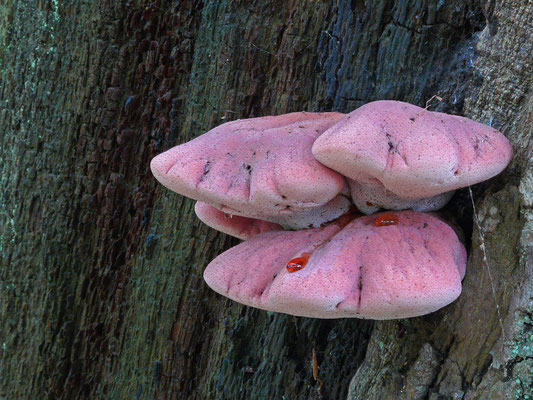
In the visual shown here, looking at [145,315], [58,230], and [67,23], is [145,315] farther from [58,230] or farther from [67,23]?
[67,23]

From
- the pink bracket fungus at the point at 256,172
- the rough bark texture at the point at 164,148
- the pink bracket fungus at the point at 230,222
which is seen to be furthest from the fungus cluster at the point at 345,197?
the rough bark texture at the point at 164,148

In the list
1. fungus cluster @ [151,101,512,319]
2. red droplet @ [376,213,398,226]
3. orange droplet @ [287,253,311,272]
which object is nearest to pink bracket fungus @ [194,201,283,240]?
fungus cluster @ [151,101,512,319]

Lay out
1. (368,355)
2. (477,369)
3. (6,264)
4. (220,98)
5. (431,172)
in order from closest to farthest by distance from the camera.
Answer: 1. (431,172)
2. (477,369)
3. (368,355)
4. (220,98)
5. (6,264)

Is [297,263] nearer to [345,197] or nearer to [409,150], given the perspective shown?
[345,197]

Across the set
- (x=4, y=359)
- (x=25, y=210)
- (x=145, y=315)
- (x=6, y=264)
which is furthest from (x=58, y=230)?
(x=4, y=359)

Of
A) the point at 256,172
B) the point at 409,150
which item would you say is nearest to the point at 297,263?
the point at 256,172

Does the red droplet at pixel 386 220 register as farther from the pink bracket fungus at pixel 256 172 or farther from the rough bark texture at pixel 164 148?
the rough bark texture at pixel 164 148
